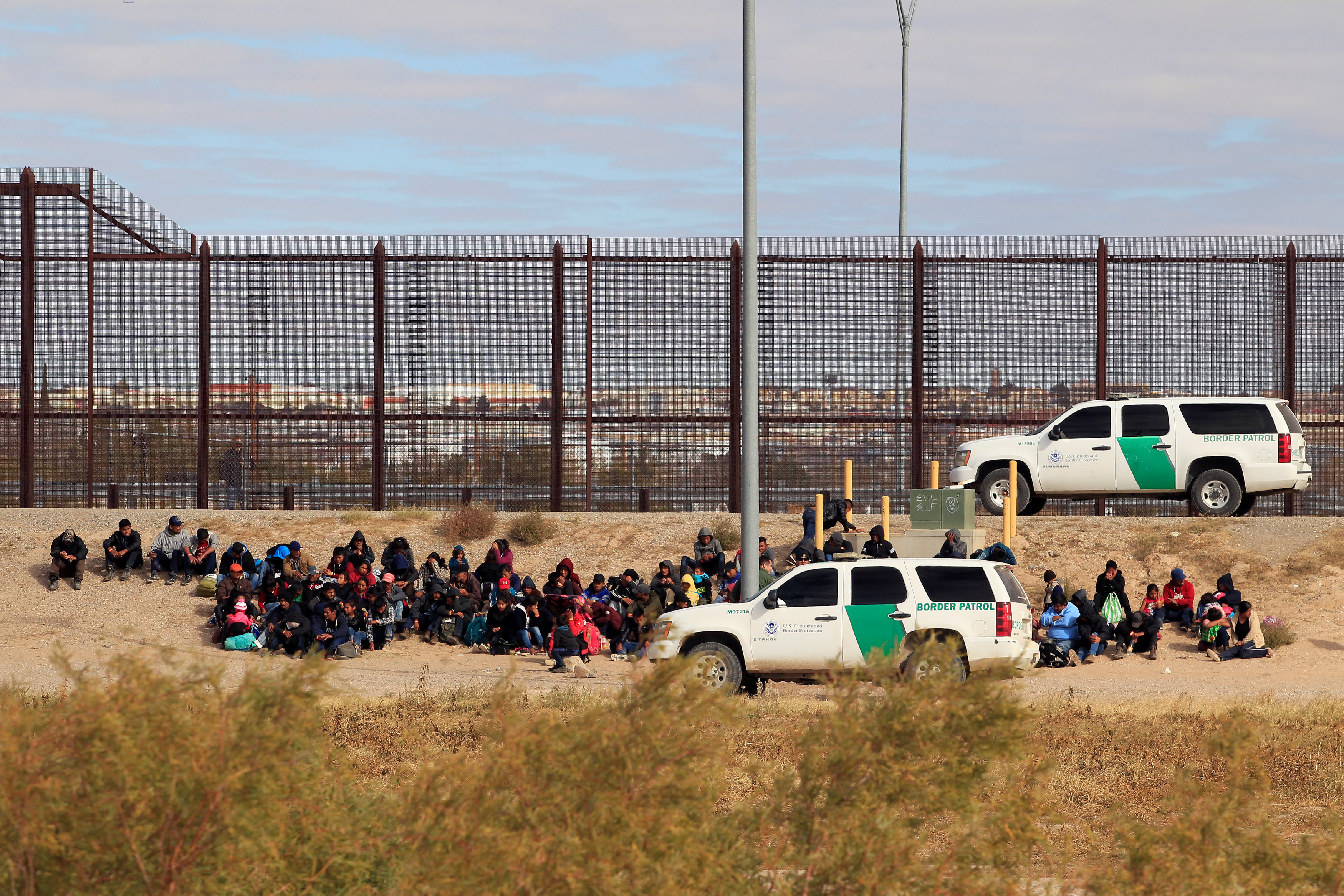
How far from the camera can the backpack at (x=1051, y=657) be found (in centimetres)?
1728

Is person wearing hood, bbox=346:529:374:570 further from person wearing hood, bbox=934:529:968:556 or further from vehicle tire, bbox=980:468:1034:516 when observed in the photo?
vehicle tire, bbox=980:468:1034:516

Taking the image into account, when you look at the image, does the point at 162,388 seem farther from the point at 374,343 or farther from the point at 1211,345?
the point at 1211,345

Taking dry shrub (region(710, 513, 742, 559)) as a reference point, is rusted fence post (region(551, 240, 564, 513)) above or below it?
→ above

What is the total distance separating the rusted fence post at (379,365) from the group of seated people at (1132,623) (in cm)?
1320

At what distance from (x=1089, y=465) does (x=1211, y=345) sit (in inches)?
203

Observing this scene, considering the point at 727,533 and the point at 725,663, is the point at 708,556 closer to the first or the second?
the point at 727,533

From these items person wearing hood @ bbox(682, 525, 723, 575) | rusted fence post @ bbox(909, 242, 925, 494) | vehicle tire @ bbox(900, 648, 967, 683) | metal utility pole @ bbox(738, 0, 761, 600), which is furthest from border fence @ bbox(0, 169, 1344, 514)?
vehicle tire @ bbox(900, 648, 967, 683)

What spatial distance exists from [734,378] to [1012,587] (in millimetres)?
11380

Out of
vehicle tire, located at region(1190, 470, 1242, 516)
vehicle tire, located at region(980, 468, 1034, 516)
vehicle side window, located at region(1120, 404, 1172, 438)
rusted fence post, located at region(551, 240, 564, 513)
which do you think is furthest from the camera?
rusted fence post, located at region(551, 240, 564, 513)

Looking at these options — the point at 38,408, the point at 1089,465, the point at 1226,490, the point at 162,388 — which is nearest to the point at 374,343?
the point at 162,388

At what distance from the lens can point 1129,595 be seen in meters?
20.3

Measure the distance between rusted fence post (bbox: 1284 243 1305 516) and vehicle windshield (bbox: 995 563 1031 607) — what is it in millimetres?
12842

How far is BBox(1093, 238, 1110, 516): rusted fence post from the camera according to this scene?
80.8 ft

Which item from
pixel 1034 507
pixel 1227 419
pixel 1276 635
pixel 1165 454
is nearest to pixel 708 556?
pixel 1034 507
